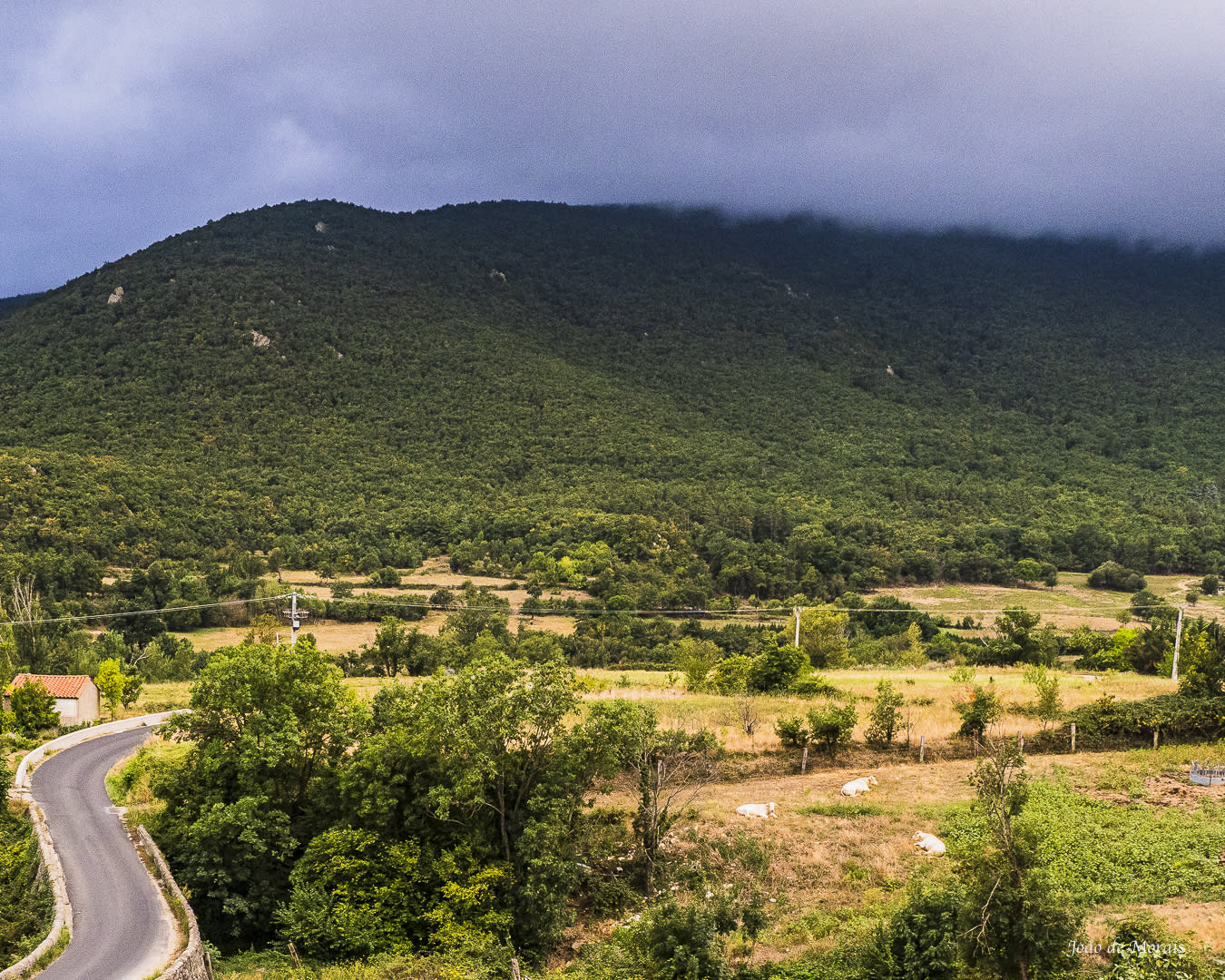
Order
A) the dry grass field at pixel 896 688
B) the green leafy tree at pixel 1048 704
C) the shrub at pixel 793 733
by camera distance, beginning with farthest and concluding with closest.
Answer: the dry grass field at pixel 896 688
the green leafy tree at pixel 1048 704
the shrub at pixel 793 733

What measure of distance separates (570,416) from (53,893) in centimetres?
12349

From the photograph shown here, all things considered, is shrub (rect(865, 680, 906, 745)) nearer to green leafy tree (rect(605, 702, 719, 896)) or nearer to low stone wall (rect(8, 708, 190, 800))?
green leafy tree (rect(605, 702, 719, 896))

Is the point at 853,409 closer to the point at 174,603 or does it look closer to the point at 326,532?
the point at 326,532

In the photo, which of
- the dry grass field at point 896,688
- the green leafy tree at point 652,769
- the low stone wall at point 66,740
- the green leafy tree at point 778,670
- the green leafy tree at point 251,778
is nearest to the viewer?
the green leafy tree at point 251,778

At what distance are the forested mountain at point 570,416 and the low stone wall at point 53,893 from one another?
59.9 m

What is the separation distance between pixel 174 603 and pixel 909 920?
240 ft

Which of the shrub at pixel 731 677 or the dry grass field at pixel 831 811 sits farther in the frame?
the shrub at pixel 731 677

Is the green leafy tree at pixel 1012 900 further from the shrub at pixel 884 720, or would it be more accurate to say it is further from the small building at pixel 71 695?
the small building at pixel 71 695

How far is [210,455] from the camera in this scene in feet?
380

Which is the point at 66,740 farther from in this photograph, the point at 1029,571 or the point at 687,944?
the point at 1029,571

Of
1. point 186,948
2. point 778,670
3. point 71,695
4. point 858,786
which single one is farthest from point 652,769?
point 71,695

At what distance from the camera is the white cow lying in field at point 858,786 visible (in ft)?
97.9

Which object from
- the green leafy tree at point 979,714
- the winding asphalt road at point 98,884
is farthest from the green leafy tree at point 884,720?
the winding asphalt road at point 98,884

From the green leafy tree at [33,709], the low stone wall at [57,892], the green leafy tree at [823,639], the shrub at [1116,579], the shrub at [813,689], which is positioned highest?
the green leafy tree at [33,709]
